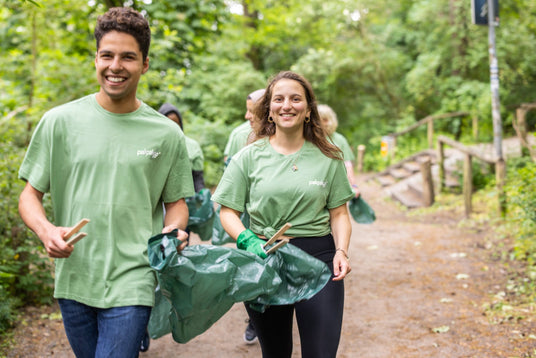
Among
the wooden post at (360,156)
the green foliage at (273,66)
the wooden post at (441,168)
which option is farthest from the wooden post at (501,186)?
the wooden post at (360,156)

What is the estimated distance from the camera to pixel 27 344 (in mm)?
4594

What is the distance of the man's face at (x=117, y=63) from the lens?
2.22 meters

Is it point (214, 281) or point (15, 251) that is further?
point (15, 251)

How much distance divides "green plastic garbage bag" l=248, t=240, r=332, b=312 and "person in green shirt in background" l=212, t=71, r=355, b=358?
0.35 ft

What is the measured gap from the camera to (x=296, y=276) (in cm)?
261

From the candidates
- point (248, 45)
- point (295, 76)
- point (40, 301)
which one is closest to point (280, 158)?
point (295, 76)

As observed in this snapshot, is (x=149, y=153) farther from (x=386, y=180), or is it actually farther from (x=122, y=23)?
(x=386, y=180)

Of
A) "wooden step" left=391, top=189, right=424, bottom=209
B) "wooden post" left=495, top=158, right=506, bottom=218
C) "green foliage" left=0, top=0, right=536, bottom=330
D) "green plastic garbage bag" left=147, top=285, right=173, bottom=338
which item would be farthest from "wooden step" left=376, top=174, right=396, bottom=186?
"green plastic garbage bag" left=147, top=285, right=173, bottom=338

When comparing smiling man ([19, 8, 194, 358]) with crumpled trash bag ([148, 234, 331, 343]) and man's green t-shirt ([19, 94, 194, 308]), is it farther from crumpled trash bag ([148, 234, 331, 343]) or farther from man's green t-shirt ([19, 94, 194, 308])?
crumpled trash bag ([148, 234, 331, 343])

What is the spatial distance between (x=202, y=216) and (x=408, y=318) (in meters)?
2.36

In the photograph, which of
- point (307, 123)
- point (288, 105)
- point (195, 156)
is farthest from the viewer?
point (195, 156)

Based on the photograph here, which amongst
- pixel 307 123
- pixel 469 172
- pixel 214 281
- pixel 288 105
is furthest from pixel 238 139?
pixel 469 172

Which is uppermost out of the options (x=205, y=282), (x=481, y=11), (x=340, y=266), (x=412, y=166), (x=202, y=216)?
(x=481, y=11)

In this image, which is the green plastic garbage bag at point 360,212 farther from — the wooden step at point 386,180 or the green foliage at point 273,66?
the wooden step at point 386,180
